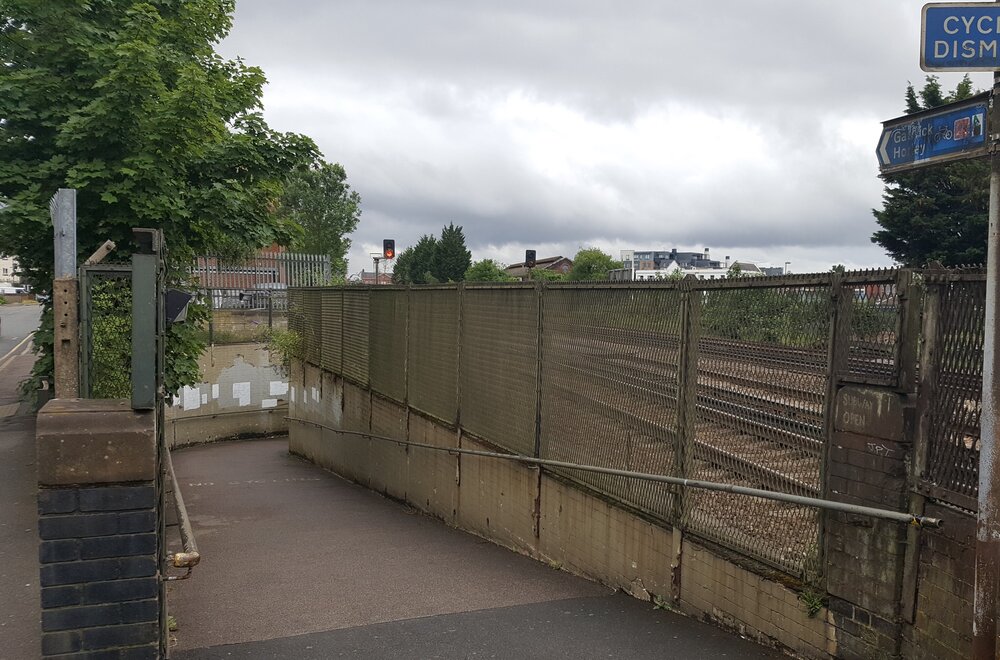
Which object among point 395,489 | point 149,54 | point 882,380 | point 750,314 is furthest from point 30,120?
point 882,380

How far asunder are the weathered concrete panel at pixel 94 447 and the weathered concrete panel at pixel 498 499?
4.77 m

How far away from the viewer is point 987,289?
3352mm

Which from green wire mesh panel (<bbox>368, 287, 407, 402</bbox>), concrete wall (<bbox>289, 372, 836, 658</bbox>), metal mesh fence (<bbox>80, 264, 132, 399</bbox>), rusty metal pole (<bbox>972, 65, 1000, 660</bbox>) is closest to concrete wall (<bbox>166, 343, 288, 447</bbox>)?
concrete wall (<bbox>289, 372, 836, 658</bbox>)

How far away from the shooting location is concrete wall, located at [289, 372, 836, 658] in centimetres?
467

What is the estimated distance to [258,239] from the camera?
1102 cm

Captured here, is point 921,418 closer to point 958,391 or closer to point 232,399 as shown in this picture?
point 958,391

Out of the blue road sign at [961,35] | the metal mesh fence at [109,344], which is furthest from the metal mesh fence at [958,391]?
the metal mesh fence at [109,344]

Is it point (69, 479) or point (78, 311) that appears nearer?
point (69, 479)

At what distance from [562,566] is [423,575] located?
127 cm

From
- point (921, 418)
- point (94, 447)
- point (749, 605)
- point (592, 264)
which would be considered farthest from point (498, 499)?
point (592, 264)

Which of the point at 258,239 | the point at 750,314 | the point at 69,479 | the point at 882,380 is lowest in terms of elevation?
the point at 69,479

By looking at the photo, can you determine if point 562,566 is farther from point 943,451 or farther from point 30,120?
point 30,120

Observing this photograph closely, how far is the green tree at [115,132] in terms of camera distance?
29.1 ft

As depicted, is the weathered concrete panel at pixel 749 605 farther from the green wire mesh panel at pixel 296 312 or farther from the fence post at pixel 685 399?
the green wire mesh panel at pixel 296 312
